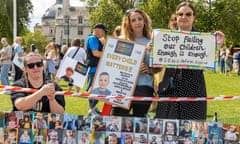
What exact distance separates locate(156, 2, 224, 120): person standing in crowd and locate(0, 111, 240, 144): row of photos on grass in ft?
3.17

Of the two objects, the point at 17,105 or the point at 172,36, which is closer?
the point at 17,105

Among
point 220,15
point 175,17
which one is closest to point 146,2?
point 220,15

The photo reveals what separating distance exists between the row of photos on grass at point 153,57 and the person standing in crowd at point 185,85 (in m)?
0.16

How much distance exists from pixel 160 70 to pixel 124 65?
1.34 feet

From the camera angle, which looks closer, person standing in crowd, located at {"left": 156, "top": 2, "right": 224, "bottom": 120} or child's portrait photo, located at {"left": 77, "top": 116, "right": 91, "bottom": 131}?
child's portrait photo, located at {"left": 77, "top": 116, "right": 91, "bottom": 131}

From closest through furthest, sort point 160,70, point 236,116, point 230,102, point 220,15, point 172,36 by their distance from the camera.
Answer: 1. point 172,36
2. point 160,70
3. point 236,116
4. point 230,102
5. point 220,15

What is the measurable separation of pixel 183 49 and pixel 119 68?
0.74 meters

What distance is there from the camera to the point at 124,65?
4980mm

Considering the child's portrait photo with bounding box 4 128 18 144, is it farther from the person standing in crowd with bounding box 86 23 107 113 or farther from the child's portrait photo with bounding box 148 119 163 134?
the person standing in crowd with bounding box 86 23 107 113

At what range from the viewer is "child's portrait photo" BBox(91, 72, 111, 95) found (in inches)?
197

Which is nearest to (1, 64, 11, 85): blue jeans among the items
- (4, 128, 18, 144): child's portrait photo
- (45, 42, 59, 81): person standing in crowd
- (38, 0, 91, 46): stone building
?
(45, 42, 59, 81): person standing in crowd

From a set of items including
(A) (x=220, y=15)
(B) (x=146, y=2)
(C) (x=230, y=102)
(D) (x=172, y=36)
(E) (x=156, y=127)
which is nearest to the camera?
(E) (x=156, y=127)

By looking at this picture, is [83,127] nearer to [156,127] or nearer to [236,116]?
[156,127]

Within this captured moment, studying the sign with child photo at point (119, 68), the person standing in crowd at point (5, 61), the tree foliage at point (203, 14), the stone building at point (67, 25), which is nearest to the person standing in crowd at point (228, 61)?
the person standing in crowd at point (5, 61)
